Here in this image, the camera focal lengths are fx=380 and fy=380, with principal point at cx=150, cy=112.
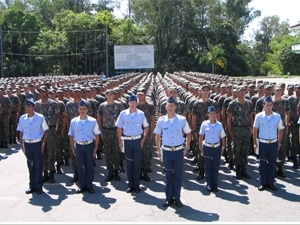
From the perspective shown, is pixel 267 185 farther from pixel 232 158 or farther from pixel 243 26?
pixel 243 26

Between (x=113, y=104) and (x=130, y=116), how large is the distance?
880 mm

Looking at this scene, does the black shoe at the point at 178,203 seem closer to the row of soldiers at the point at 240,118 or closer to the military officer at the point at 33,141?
the row of soldiers at the point at 240,118

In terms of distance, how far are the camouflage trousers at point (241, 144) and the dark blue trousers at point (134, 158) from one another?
1.92 meters

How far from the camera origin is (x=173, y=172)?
5547 millimetres

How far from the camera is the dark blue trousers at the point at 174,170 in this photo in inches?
217

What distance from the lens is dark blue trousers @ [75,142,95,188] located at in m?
6.19

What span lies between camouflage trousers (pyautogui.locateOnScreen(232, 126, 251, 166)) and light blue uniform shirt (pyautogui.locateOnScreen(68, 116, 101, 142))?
2606mm

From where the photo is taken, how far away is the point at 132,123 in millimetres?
6188

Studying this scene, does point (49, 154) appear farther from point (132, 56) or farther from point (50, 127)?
point (132, 56)

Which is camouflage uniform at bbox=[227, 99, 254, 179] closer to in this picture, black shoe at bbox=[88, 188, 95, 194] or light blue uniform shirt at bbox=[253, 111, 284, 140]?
light blue uniform shirt at bbox=[253, 111, 284, 140]

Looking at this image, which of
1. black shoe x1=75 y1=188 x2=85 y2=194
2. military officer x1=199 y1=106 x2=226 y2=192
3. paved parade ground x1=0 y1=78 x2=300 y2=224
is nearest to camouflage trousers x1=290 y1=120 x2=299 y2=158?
paved parade ground x1=0 y1=78 x2=300 y2=224

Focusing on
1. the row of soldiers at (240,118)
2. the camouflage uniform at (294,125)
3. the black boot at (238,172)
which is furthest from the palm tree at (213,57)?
the black boot at (238,172)

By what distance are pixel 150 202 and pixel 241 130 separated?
2360 millimetres

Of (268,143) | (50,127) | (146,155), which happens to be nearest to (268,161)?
(268,143)
